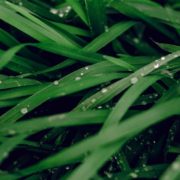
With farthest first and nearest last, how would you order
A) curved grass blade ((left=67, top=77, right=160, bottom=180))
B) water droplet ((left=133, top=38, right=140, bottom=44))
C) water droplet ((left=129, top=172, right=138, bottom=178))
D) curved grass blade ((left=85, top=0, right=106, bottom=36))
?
water droplet ((left=133, top=38, right=140, bottom=44)), curved grass blade ((left=85, top=0, right=106, bottom=36)), water droplet ((left=129, top=172, right=138, bottom=178)), curved grass blade ((left=67, top=77, right=160, bottom=180))

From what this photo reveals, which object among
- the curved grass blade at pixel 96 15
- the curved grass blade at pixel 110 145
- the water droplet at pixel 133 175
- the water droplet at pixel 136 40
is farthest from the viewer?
the water droplet at pixel 136 40

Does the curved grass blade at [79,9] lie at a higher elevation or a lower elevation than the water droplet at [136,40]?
higher

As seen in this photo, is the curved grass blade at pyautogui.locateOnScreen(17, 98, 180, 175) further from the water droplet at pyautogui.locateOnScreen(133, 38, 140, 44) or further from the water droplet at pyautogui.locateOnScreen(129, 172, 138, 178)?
the water droplet at pyautogui.locateOnScreen(133, 38, 140, 44)

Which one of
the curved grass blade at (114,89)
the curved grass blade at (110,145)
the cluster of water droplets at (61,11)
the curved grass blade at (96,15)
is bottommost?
the curved grass blade at (110,145)

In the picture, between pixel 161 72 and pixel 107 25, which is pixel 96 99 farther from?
pixel 107 25

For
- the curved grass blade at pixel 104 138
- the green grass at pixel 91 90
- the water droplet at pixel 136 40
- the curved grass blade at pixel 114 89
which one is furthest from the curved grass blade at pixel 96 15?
the curved grass blade at pixel 104 138

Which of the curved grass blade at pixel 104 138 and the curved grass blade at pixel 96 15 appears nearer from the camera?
the curved grass blade at pixel 104 138

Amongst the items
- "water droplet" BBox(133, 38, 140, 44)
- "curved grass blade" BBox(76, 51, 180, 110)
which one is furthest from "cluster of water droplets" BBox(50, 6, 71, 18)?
"curved grass blade" BBox(76, 51, 180, 110)

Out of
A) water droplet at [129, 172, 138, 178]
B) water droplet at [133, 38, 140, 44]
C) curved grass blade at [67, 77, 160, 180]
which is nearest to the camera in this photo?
curved grass blade at [67, 77, 160, 180]

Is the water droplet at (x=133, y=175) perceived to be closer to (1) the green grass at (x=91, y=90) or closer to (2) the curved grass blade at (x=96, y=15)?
(1) the green grass at (x=91, y=90)
